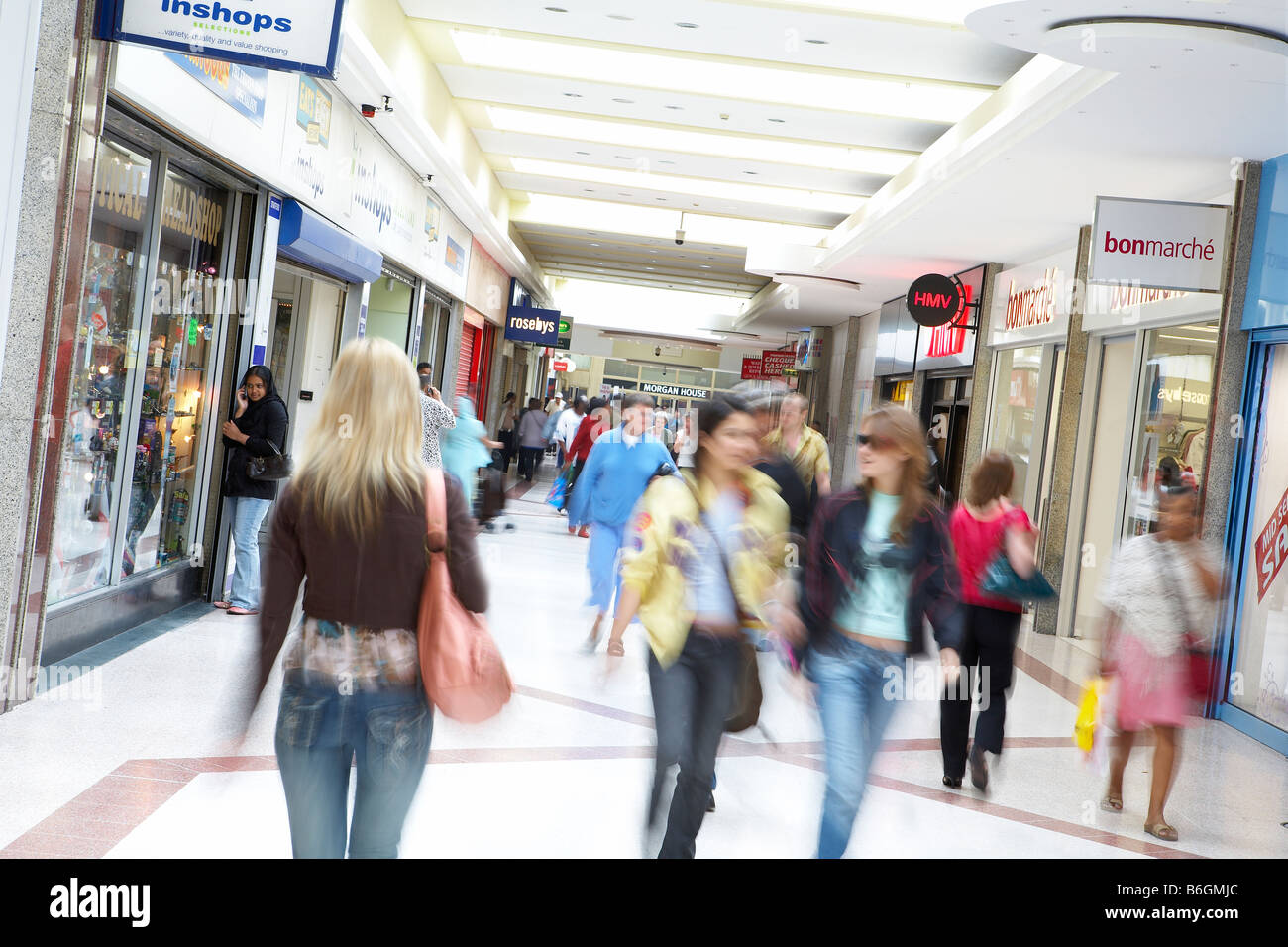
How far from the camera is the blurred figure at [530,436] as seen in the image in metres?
19.6

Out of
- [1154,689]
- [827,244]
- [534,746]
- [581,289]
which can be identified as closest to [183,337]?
[534,746]

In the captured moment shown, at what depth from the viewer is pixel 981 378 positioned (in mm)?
13586

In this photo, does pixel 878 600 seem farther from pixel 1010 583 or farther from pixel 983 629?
pixel 983 629

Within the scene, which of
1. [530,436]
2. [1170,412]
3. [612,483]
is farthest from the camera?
[530,436]

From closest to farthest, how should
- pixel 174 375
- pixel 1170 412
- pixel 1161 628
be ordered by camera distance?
pixel 1161 628 < pixel 174 375 < pixel 1170 412

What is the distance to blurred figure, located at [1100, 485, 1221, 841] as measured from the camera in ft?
14.9

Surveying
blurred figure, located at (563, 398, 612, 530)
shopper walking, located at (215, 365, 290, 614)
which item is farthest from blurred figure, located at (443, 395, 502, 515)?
blurred figure, located at (563, 398, 612, 530)

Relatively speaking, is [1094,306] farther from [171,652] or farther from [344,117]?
[171,652]

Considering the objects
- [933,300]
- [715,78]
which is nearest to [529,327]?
[933,300]

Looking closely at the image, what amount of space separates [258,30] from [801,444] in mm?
3434

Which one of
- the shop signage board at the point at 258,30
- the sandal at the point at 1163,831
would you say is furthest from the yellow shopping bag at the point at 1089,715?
the shop signage board at the point at 258,30

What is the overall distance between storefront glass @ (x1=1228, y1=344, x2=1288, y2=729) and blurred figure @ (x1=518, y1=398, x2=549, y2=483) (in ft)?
44.2

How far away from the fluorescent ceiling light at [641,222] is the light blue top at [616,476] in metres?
11.2

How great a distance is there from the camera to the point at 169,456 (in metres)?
7.08
